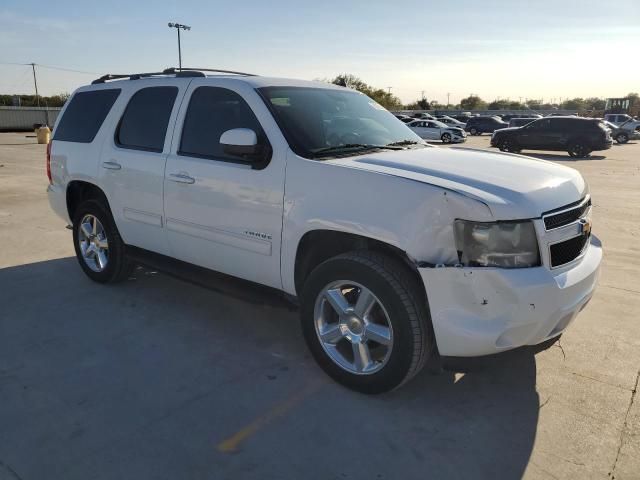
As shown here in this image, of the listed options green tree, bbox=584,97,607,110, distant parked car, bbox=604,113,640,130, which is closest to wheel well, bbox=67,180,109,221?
distant parked car, bbox=604,113,640,130

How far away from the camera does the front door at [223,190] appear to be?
3.56 meters

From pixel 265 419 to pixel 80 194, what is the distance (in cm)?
351

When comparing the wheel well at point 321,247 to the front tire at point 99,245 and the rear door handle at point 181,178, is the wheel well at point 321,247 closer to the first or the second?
the rear door handle at point 181,178

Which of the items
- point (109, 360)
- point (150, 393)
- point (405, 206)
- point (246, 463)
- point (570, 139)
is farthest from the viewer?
point (570, 139)

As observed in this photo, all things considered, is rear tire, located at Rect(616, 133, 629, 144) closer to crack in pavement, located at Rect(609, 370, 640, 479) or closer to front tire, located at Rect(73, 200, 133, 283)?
crack in pavement, located at Rect(609, 370, 640, 479)

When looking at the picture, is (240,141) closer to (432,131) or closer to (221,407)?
(221,407)

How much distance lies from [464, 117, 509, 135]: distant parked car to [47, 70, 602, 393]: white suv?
40251mm

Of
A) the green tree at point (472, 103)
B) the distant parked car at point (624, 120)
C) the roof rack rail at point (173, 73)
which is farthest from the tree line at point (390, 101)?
the roof rack rail at point (173, 73)

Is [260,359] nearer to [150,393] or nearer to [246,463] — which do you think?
[150,393]

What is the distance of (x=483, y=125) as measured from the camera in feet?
139

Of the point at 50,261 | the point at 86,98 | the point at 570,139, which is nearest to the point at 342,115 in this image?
the point at 86,98

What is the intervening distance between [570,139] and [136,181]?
2139 cm

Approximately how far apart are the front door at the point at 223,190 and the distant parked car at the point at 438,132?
2632cm

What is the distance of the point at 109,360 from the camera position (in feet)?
12.1
